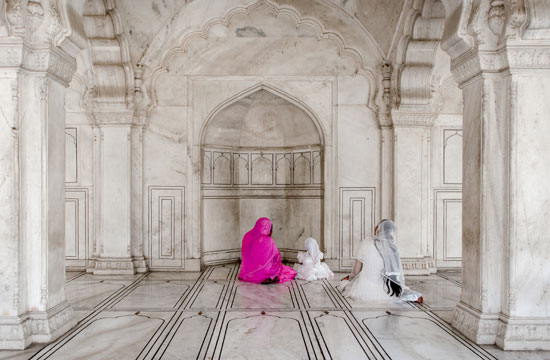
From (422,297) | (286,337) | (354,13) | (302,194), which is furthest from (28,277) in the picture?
(354,13)

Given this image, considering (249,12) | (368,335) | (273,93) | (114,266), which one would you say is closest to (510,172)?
(368,335)

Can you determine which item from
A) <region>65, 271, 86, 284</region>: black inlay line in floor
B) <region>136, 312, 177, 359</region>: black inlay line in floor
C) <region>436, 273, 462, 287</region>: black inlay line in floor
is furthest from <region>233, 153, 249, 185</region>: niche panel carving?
<region>136, 312, 177, 359</region>: black inlay line in floor

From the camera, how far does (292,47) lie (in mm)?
7137

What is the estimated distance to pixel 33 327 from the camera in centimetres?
372

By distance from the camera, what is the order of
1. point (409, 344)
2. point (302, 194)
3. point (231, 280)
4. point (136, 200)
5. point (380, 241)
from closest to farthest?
1. point (409, 344)
2. point (380, 241)
3. point (231, 280)
4. point (136, 200)
5. point (302, 194)

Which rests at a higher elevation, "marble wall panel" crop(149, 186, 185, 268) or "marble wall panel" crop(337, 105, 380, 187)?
"marble wall panel" crop(337, 105, 380, 187)

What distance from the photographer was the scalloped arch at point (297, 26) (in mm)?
6805

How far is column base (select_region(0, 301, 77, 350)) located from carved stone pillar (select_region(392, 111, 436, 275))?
4881 millimetres

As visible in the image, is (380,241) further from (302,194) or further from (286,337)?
(302,194)

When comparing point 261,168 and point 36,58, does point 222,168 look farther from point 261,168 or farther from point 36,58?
point 36,58

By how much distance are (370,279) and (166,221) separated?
3.51m

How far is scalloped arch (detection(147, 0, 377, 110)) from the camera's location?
680 cm

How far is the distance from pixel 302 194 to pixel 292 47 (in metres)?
2.56

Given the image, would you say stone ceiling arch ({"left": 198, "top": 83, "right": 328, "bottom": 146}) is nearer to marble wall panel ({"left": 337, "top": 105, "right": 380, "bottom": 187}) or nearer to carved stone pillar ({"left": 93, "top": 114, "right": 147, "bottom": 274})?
marble wall panel ({"left": 337, "top": 105, "right": 380, "bottom": 187})
